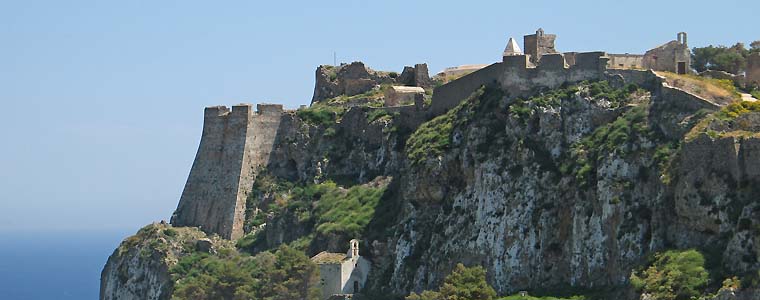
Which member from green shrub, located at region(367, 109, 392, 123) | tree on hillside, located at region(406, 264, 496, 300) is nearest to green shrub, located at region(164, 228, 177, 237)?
green shrub, located at region(367, 109, 392, 123)

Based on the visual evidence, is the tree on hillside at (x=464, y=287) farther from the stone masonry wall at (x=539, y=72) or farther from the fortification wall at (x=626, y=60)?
the fortification wall at (x=626, y=60)

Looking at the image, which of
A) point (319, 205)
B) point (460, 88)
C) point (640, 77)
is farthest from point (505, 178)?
point (319, 205)

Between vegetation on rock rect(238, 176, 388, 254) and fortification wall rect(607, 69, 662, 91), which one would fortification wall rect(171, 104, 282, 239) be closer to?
vegetation on rock rect(238, 176, 388, 254)

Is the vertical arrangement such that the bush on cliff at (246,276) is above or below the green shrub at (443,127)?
below

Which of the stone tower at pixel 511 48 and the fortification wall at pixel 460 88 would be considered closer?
the fortification wall at pixel 460 88

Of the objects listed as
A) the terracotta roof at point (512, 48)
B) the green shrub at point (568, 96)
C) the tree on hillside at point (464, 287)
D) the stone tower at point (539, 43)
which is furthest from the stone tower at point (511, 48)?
the tree on hillside at point (464, 287)

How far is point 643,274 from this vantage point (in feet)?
221

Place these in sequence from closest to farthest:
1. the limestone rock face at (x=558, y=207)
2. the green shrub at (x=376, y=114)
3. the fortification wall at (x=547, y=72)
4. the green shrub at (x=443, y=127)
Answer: the limestone rock face at (x=558, y=207), the fortification wall at (x=547, y=72), the green shrub at (x=443, y=127), the green shrub at (x=376, y=114)

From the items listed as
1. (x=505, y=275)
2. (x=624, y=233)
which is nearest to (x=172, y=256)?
(x=505, y=275)

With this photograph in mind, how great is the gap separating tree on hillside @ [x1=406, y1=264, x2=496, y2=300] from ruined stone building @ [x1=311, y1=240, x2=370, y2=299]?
8697mm

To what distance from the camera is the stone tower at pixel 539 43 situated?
8656cm

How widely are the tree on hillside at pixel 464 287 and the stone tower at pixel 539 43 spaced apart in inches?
596

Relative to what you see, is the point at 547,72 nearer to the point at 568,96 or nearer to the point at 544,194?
the point at 568,96

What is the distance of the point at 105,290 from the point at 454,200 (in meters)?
29.9
